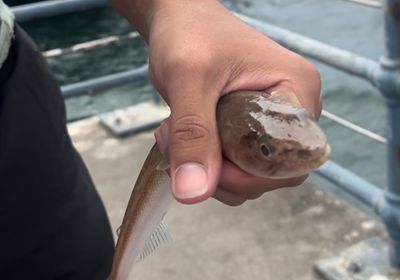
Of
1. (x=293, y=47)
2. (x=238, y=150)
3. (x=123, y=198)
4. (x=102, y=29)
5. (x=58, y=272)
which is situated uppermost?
(x=238, y=150)

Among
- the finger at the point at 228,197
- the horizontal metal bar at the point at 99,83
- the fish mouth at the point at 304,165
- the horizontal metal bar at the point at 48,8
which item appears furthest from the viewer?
the horizontal metal bar at the point at 99,83

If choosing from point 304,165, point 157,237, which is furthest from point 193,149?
point 157,237

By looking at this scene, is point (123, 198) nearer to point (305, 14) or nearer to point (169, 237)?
point (169, 237)

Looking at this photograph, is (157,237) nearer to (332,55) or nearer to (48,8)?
(332,55)

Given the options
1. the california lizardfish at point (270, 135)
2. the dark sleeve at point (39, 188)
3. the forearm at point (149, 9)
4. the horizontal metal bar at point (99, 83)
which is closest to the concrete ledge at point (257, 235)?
the horizontal metal bar at point (99, 83)

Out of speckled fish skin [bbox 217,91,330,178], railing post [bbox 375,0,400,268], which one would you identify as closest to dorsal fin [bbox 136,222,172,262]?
speckled fish skin [bbox 217,91,330,178]

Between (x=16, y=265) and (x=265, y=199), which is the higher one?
(x=16, y=265)

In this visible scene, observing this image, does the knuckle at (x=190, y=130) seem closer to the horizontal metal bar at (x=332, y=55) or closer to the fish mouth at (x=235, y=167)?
the fish mouth at (x=235, y=167)

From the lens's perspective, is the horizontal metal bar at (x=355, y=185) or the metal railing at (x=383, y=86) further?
the horizontal metal bar at (x=355, y=185)

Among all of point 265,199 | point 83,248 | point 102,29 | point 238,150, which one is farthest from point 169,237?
point 102,29
